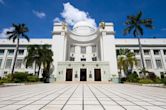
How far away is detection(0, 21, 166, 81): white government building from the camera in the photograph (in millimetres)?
34188

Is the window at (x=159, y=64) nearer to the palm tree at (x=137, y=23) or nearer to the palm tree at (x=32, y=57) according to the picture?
the palm tree at (x=137, y=23)

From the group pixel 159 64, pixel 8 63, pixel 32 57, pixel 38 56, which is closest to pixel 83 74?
pixel 38 56

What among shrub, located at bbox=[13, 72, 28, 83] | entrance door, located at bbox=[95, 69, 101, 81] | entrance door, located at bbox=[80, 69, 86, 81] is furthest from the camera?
entrance door, located at bbox=[80, 69, 86, 81]

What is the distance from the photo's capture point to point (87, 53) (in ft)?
144

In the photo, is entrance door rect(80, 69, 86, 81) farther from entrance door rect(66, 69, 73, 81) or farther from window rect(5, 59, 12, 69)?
window rect(5, 59, 12, 69)

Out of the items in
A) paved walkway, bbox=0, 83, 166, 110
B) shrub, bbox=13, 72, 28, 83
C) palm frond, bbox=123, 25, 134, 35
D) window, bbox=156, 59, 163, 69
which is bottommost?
paved walkway, bbox=0, 83, 166, 110

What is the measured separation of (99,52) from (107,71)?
10.7 meters

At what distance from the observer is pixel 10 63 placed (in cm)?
4106

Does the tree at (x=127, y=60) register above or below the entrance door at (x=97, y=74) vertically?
above

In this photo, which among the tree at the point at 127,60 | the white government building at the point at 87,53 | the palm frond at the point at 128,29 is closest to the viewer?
the palm frond at the point at 128,29

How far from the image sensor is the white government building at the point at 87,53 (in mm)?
34188

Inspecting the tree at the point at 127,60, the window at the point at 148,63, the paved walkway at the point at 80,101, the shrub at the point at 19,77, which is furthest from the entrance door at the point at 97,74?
the paved walkway at the point at 80,101

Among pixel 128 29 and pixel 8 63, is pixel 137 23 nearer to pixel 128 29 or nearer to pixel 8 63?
pixel 128 29

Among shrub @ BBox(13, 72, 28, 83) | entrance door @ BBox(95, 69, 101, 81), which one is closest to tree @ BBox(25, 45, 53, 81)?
shrub @ BBox(13, 72, 28, 83)
